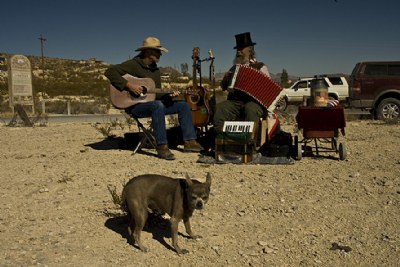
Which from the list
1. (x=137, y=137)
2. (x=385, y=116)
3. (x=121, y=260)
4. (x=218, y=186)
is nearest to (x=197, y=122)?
(x=137, y=137)

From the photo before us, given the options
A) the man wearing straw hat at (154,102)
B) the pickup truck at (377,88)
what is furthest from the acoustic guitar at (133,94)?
the pickup truck at (377,88)

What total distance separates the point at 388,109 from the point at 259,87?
795cm

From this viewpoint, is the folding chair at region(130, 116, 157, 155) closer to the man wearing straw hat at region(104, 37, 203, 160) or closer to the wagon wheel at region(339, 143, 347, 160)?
the man wearing straw hat at region(104, 37, 203, 160)

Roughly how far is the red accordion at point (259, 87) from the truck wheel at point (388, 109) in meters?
7.66

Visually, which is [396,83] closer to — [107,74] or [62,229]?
[107,74]

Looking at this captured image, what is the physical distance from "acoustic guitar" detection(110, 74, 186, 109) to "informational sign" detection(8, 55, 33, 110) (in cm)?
→ 995

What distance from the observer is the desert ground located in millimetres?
3512

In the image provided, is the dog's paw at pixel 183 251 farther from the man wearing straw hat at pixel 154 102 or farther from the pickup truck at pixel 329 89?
the pickup truck at pixel 329 89

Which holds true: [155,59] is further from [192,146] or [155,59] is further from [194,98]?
[192,146]

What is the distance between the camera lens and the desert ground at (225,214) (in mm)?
3512

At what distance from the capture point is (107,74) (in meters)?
7.08

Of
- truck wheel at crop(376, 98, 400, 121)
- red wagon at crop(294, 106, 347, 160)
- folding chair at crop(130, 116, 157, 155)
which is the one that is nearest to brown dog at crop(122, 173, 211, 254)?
red wagon at crop(294, 106, 347, 160)

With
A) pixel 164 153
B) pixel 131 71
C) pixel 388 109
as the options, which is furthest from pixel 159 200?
pixel 388 109

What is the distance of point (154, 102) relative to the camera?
716 cm
